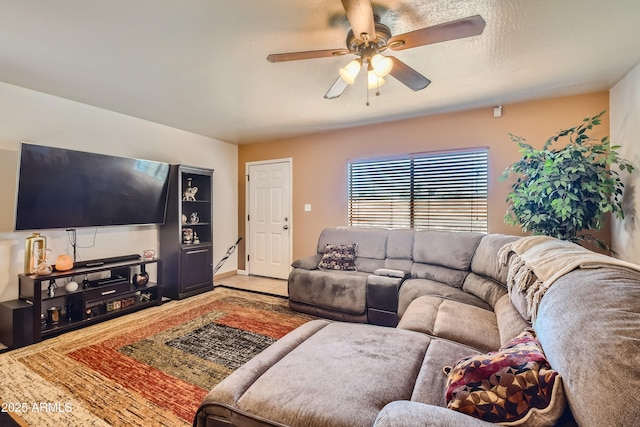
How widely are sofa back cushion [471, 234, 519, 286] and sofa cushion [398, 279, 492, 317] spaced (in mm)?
251

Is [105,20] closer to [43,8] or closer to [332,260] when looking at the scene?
[43,8]

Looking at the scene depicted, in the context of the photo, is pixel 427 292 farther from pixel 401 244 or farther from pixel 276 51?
pixel 276 51

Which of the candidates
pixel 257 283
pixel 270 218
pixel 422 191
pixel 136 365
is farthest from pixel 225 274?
pixel 422 191

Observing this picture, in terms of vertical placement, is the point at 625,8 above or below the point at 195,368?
above

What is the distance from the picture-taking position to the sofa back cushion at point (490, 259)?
93.8 inches

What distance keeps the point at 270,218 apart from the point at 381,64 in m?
3.67

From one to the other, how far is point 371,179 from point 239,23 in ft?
9.04

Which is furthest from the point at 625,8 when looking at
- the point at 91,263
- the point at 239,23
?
the point at 91,263

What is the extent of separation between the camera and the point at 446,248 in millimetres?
3135

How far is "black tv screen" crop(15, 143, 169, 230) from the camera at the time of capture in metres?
2.71

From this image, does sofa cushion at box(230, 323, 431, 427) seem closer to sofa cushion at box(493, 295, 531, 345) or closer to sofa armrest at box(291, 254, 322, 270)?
sofa cushion at box(493, 295, 531, 345)

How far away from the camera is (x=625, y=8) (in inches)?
69.1

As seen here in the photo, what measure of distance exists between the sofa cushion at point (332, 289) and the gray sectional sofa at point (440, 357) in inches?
26.3

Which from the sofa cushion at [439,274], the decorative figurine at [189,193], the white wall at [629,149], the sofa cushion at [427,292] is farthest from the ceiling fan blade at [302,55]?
the decorative figurine at [189,193]
